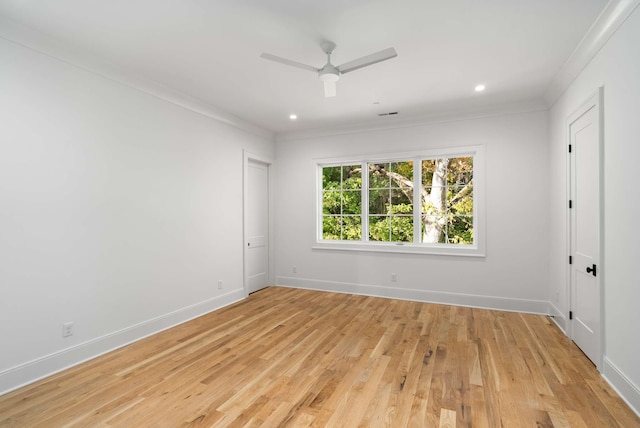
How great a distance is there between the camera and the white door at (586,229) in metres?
2.66

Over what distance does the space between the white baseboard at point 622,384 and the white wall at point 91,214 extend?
164 inches

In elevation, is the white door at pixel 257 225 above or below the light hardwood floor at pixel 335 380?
above

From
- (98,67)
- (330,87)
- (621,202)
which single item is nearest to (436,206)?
(621,202)

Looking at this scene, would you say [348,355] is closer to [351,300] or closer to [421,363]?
[421,363]

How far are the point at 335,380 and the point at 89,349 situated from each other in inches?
89.3

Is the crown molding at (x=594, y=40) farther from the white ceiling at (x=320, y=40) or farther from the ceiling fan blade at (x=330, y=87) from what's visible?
the ceiling fan blade at (x=330, y=87)

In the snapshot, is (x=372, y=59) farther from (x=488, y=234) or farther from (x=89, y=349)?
(x=89, y=349)

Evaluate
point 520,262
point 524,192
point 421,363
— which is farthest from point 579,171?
point 421,363

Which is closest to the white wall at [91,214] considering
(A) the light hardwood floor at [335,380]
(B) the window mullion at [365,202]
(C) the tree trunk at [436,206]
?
(A) the light hardwood floor at [335,380]

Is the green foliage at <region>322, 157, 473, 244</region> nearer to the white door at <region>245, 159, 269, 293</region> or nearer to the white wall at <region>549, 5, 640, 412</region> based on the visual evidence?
the white door at <region>245, 159, 269, 293</region>

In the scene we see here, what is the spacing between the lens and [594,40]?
8.36 feet

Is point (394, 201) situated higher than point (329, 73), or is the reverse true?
point (329, 73)

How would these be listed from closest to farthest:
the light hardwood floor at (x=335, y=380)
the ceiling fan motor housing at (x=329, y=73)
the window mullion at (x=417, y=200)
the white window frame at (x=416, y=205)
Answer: the light hardwood floor at (x=335, y=380) → the ceiling fan motor housing at (x=329, y=73) → the white window frame at (x=416, y=205) → the window mullion at (x=417, y=200)

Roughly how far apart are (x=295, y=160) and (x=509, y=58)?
3.53 meters
